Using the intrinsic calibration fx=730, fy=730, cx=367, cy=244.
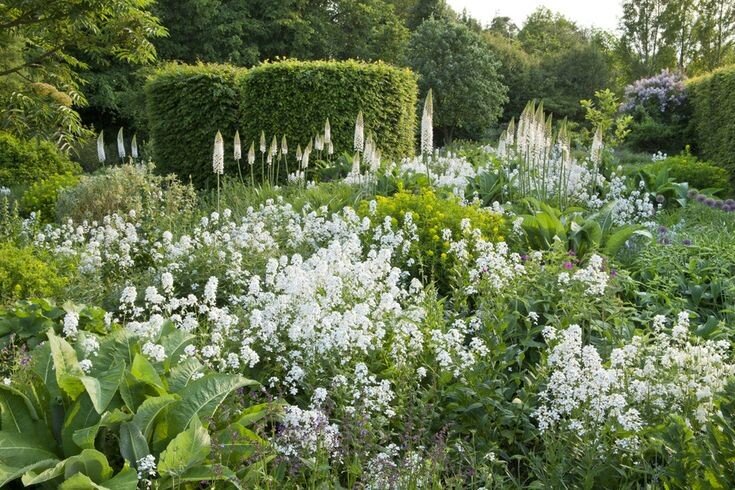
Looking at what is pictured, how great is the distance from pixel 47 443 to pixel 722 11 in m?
30.4

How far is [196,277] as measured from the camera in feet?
19.9

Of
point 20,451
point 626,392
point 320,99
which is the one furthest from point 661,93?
point 20,451

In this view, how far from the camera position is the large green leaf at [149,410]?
9.69 ft

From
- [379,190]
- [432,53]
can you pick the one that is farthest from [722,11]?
[379,190]

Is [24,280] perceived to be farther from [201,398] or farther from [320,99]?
[320,99]

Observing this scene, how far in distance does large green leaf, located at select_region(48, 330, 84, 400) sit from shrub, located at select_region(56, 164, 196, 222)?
5710mm

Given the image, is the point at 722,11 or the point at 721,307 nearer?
the point at 721,307

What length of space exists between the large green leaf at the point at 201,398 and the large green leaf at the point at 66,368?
0.40 meters

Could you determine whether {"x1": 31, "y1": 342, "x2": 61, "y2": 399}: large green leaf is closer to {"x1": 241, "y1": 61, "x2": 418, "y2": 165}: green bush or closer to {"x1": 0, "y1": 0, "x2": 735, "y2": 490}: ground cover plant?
{"x1": 0, "y1": 0, "x2": 735, "y2": 490}: ground cover plant

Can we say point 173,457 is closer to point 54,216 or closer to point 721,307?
point 721,307

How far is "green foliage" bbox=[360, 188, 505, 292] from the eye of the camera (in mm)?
6016

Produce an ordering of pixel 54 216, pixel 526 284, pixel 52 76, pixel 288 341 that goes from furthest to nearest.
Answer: pixel 52 76, pixel 54 216, pixel 526 284, pixel 288 341

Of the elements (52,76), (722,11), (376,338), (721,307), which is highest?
(722,11)

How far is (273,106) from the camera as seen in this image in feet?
41.3
